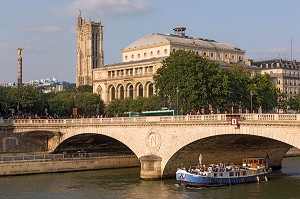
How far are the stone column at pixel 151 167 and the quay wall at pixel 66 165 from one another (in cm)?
1288

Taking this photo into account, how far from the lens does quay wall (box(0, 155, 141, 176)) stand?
6481 cm

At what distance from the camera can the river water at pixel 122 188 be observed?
50.5m

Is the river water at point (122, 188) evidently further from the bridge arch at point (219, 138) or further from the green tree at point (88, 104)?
the green tree at point (88, 104)

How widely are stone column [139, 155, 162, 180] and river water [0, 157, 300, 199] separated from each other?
1.07m

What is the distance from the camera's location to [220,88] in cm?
8431

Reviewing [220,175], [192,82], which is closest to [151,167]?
[220,175]

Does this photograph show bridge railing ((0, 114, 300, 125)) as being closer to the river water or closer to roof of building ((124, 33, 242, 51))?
the river water

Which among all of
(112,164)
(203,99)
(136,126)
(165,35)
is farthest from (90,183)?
(165,35)

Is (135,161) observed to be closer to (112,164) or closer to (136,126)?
(112,164)

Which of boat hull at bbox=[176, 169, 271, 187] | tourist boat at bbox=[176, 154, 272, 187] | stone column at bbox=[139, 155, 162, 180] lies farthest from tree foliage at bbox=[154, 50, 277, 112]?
boat hull at bbox=[176, 169, 271, 187]

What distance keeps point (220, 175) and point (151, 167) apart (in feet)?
25.7

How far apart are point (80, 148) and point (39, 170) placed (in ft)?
48.9

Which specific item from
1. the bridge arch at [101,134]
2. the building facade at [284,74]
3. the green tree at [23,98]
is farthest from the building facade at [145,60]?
the bridge arch at [101,134]

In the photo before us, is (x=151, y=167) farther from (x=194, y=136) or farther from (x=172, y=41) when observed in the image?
(x=172, y=41)
